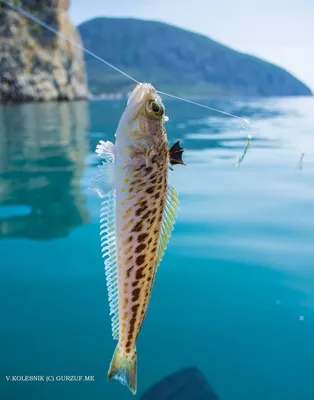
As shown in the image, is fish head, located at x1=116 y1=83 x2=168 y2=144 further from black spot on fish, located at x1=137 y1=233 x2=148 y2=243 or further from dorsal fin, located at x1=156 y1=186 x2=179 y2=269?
black spot on fish, located at x1=137 y1=233 x2=148 y2=243

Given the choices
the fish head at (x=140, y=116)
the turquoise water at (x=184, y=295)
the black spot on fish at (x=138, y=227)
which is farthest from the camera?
the turquoise water at (x=184, y=295)

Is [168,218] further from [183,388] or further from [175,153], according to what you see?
[183,388]

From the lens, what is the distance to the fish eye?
130 inches

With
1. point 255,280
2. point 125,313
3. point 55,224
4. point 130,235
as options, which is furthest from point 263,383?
point 55,224

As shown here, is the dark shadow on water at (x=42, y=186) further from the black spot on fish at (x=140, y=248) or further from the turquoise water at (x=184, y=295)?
the black spot on fish at (x=140, y=248)

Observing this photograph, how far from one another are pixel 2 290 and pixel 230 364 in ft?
14.4

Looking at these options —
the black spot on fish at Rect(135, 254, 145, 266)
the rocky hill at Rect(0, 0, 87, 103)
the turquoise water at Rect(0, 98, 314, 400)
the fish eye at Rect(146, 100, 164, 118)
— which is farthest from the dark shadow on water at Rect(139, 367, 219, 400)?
the rocky hill at Rect(0, 0, 87, 103)

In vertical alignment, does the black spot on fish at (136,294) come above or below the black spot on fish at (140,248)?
below

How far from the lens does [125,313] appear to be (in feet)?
12.0

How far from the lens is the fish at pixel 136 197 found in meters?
3.26

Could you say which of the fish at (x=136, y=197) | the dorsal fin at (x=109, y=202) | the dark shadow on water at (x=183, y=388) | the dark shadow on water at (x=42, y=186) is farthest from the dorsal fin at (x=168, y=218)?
the dark shadow on water at (x=42, y=186)

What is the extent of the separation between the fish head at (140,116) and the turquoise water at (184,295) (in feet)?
12.8

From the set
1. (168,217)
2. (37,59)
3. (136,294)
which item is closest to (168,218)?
(168,217)

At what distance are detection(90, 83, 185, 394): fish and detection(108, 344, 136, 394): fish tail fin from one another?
25 centimetres
